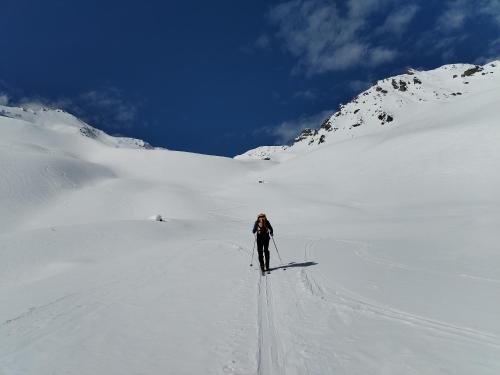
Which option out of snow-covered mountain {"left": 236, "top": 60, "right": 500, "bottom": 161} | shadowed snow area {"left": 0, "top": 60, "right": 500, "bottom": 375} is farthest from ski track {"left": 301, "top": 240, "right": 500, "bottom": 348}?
snow-covered mountain {"left": 236, "top": 60, "right": 500, "bottom": 161}

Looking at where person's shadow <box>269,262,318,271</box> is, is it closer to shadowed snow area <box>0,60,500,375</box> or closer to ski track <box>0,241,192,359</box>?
shadowed snow area <box>0,60,500,375</box>

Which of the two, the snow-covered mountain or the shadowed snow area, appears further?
the snow-covered mountain

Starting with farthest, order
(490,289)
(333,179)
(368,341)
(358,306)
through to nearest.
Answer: (333,179)
(490,289)
(358,306)
(368,341)

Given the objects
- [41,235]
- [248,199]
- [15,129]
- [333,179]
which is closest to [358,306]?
[41,235]

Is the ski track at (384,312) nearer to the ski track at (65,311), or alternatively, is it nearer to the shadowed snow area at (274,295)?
the shadowed snow area at (274,295)

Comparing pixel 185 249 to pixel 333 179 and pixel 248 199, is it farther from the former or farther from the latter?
pixel 333 179

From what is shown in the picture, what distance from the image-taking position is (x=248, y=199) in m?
54.5

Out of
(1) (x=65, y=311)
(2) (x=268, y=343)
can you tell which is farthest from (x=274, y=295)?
(1) (x=65, y=311)

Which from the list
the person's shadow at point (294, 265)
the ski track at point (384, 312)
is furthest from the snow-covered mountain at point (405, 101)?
the ski track at point (384, 312)

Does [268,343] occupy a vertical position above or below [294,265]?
below

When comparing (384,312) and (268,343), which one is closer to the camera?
(268,343)

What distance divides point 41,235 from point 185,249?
10.0 meters

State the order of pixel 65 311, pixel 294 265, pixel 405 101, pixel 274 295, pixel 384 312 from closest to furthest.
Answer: pixel 384 312, pixel 65 311, pixel 274 295, pixel 294 265, pixel 405 101

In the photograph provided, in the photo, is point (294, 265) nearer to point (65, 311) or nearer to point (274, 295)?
point (274, 295)
